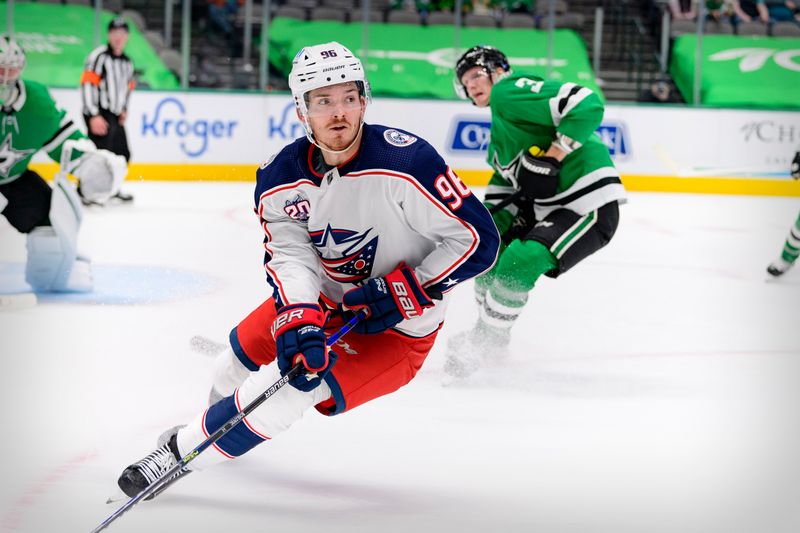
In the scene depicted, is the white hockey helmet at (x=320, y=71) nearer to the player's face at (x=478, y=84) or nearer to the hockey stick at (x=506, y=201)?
the player's face at (x=478, y=84)

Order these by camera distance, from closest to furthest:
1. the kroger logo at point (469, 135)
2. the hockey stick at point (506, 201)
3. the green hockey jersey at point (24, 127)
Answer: the hockey stick at point (506, 201) → the green hockey jersey at point (24, 127) → the kroger logo at point (469, 135)

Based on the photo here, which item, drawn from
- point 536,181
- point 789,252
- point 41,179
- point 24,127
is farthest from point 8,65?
point 789,252

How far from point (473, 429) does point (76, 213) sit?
8.22 feet

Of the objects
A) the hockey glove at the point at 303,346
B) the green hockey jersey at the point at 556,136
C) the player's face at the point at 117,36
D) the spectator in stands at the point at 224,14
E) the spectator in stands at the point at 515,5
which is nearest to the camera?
the hockey glove at the point at 303,346

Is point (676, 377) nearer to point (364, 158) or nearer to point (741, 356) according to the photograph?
point (741, 356)

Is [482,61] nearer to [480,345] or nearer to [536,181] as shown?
[536,181]

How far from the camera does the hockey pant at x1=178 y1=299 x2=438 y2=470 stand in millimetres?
2105

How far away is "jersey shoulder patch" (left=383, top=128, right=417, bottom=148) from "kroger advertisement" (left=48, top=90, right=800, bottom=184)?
276 inches

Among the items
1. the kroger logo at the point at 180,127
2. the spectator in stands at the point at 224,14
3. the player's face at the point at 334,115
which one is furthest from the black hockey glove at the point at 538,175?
the spectator in stands at the point at 224,14

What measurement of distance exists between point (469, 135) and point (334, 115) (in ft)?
24.3

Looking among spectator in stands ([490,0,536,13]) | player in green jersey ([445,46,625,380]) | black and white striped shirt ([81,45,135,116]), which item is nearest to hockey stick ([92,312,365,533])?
player in green jersey ([445,46,625,380])

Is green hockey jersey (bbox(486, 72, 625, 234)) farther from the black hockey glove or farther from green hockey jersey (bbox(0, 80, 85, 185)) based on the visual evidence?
green hockey jersey (bbox(0, 80, 85, 185))

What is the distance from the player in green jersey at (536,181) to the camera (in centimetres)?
342

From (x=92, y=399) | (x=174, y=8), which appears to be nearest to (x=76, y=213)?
(x=92, y=399)
